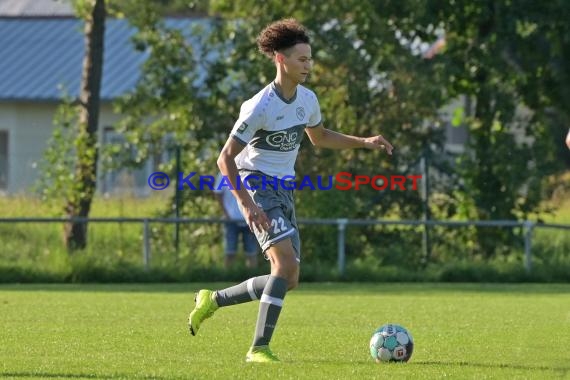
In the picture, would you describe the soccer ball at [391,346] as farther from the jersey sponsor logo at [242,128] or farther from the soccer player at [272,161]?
the jersey sponsor logo at [242,128]

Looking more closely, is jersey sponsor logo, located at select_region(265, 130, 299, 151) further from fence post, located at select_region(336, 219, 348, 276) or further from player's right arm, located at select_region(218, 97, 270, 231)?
fence post, located at select_region(336, 219, 348, 276)

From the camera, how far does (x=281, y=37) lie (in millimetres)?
8000

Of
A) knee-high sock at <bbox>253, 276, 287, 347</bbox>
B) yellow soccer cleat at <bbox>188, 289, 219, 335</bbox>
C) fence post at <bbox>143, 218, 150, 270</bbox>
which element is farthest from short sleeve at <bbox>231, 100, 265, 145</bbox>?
fence post at <bbox>143, 218, 150, 270</bbox>

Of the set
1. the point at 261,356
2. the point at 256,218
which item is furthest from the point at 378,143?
the point at 261,356

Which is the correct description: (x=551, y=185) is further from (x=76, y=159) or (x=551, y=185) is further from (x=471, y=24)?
(x=76, y=159)

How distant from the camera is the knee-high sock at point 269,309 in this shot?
7.81m

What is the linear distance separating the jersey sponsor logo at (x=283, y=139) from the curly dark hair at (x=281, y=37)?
0.50 meters

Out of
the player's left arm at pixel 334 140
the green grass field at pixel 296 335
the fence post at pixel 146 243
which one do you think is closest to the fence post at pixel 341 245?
the green grass field at pixel 296 335

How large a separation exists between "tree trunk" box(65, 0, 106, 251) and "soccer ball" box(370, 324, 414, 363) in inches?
464

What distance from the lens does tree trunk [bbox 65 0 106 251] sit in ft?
66.2

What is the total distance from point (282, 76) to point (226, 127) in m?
12.5

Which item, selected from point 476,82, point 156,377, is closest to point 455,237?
point 476,82

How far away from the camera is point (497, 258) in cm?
1923

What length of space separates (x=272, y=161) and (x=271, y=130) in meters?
0.20
